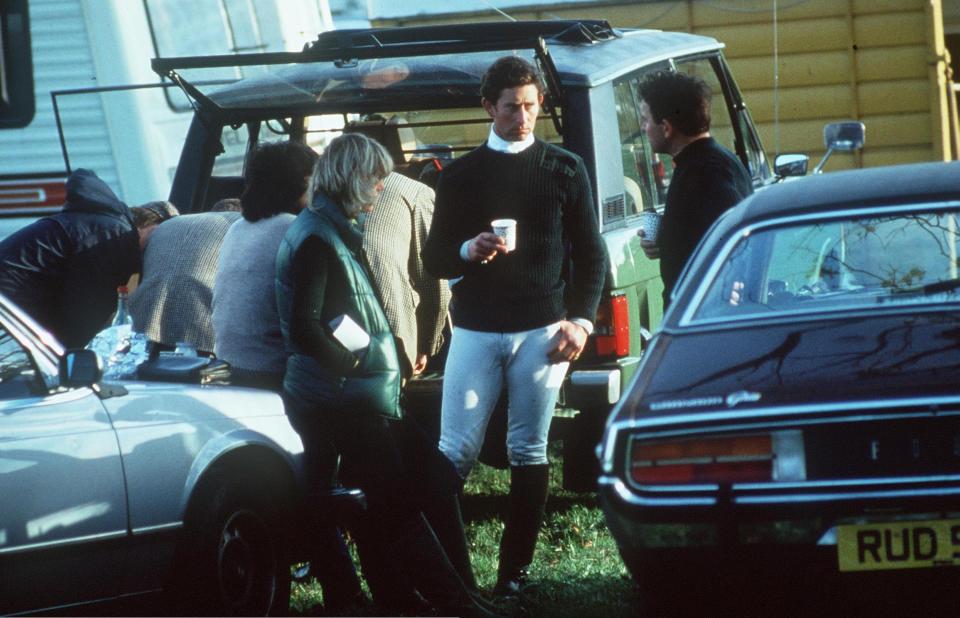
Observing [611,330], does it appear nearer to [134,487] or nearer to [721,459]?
[134,487]

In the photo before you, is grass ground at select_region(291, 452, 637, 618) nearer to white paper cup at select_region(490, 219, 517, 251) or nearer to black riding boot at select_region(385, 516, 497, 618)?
black riding boot at select_region(385, 516, 497, 618)

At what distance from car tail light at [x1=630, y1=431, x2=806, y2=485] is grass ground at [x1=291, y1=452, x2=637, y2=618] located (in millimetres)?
1427

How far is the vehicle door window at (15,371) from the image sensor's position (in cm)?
499

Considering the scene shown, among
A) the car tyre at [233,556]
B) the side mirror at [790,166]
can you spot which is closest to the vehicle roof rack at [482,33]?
the side mirror at [790,166]

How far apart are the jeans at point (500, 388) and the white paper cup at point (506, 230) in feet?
1.16

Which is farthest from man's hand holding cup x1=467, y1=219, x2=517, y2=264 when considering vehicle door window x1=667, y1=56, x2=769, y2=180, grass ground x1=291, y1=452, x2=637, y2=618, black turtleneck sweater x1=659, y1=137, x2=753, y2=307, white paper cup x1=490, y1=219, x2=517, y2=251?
vehicle door window x1=667, y1=56, x2=769, y2=180

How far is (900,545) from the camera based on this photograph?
160 inches

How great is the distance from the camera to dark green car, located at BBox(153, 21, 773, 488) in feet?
22.2

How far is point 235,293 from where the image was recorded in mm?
6148

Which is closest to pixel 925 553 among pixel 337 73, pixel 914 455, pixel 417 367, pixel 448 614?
pixel 914 455

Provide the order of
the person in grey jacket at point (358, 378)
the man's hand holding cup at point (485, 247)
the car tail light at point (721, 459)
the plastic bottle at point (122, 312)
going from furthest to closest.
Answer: the plastic bottle at point (122, 312), the man's hand holding cup at point (485, 247), the person in grey jacket at point (358, 378), the car tail light at point (721, 459)

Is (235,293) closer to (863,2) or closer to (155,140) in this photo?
Result: (155,140)

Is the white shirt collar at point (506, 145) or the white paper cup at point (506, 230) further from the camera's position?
the white shirt collar at point (506, 145)

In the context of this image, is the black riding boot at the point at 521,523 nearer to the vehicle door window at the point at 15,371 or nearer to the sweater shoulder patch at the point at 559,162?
the sweater shoulder patch at the point at 559,162
